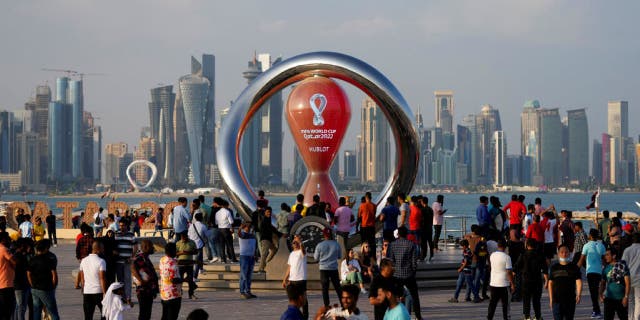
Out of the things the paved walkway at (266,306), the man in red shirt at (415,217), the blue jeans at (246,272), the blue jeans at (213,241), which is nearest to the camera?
the paved walkway at (266,306)

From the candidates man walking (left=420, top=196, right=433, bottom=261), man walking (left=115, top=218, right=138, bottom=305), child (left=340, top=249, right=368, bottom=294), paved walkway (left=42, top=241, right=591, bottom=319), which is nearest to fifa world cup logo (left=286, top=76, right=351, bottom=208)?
man walking (left=420, top=196, right=433, bottom=261)

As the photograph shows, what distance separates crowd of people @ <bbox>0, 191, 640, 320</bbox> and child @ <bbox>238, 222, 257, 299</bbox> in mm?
17

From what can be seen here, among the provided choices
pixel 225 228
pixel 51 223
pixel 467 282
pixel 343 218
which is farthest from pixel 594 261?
pixel 51 223

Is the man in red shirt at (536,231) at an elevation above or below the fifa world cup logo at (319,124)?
below

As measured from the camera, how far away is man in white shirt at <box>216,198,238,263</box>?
1984cm

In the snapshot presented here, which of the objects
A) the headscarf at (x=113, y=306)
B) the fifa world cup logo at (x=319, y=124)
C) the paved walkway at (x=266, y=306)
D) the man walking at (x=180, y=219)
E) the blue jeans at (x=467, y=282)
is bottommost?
the paved walkway at (x=266, y=306)

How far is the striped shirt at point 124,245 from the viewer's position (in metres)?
15.2

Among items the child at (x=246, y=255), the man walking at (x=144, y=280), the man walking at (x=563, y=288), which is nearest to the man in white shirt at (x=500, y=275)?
the man walking at (x=563, y=288)

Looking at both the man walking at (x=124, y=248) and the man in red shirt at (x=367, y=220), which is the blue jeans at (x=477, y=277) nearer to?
the man in red shirt at (x=367, y=220)

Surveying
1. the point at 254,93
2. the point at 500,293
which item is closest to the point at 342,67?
the point at 254,93

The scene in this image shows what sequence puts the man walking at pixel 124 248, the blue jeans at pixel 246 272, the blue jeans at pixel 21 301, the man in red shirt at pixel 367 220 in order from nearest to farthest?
the blue jeans at pixel 21 301
the man walking at pixel 124 248
the blue jeans at pixel 246 272
the man in red shirt at pixel 367 220

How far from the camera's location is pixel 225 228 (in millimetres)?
20125

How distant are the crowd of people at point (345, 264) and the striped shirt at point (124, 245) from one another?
15mm

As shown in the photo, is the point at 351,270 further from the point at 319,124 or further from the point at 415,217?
the point at 319,124
